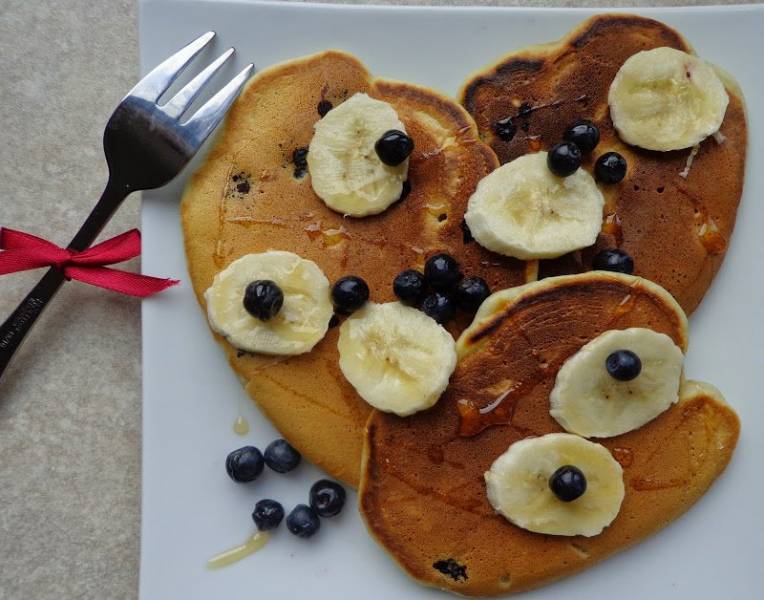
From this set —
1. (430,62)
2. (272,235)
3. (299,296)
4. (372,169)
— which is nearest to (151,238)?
(272,235)

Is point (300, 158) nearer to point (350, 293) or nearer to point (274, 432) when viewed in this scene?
point (350, 293)

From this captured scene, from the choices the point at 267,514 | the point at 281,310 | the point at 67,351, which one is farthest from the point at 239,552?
the point at 67,351

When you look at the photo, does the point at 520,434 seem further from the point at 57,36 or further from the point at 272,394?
the point at 57,36

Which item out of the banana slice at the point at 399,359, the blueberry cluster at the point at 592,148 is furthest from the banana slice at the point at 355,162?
the blueberry cluster at the point at 592,148

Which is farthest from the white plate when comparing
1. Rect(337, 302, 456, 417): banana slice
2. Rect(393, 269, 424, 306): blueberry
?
Rect(393, 269, 424, 306): blueberry

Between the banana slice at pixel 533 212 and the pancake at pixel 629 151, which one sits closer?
the banana slice at pixel 533 212

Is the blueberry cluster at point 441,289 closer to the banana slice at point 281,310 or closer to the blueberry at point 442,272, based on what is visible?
the blueberry at point 442,272

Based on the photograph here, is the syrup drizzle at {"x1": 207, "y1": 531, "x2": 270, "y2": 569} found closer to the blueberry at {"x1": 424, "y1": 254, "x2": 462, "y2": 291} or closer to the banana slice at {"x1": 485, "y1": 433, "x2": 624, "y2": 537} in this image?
the banana slice at {"x1": 485, "y1": 433, "x2": 624, "y2": 537}
